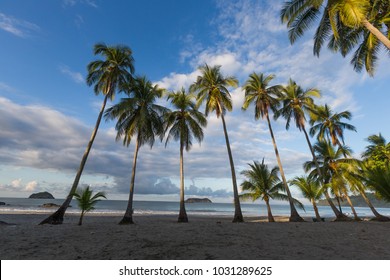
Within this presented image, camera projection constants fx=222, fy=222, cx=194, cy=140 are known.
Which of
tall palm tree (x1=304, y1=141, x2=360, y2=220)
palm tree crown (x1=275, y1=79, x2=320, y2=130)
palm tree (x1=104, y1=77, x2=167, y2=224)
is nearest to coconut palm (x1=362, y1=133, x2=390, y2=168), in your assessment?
tall palm tree (x1=304, y1=141, x2=360, y2=220)

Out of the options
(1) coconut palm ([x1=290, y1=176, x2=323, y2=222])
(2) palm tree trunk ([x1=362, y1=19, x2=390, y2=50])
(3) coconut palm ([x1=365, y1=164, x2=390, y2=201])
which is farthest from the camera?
(1) coconut palm ([x1=290, y1=176, x2=323, y2=222])

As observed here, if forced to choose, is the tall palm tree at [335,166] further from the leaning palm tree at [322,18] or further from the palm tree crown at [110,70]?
the palm tree crown at [110,70]

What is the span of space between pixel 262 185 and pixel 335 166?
8943 millimetres

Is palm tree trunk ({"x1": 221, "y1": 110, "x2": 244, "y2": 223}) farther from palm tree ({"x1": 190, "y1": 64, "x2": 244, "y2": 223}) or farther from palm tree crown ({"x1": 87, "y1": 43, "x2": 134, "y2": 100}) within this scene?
palm tree crown ({"x1": 87, "y1": 43, "x2": 134, "y2": 100})

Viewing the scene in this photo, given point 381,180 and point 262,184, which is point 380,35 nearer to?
point 381,180

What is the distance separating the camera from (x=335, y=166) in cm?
2475

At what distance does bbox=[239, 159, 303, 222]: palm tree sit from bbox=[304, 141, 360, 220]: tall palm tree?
200 inches

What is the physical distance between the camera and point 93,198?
45.5 ft

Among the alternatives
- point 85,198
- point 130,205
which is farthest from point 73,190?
point 130,205

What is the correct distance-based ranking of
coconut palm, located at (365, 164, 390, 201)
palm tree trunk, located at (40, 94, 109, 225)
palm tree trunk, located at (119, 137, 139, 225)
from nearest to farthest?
coconut palm, located at (365, 164, 390, 201)
palm tree trunk, located at (40, 94, 109, 225)
palm tree trunk, located at (119, 137, 139, 225)

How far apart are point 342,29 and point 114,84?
684 inches

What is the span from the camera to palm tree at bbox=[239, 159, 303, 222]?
22.8 m

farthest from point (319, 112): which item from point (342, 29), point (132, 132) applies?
point (132, 132)

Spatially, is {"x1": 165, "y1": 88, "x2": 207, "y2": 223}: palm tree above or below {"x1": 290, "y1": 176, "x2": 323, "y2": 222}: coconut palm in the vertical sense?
above
